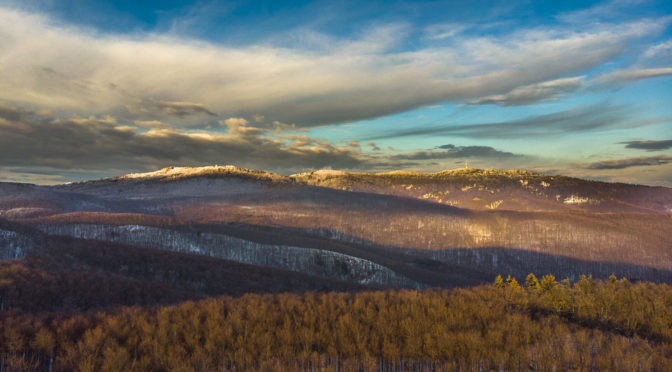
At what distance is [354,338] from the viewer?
17.2 m

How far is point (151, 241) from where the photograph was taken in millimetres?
94125

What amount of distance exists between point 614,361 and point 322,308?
1459 centimetres

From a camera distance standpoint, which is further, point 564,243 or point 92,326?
point 564,243

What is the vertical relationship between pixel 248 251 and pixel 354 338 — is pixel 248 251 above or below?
below

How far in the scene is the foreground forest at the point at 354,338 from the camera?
13719 mm

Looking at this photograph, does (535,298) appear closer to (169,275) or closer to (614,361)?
(614,361)

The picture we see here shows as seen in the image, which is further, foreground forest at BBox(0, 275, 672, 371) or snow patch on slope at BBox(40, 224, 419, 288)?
snow patch on slope at BBox(40, 224, 419, 288)

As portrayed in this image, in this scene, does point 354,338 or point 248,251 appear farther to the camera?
point 248,251

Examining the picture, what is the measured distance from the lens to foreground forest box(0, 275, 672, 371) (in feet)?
45.0

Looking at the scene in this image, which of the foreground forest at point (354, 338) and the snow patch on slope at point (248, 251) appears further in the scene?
the snow patch on slope at point (248, 251)

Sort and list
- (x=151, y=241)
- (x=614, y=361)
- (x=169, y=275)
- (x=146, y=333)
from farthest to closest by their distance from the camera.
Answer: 1. (x=151, y=241)
2. (x=169, y=275)
3. (x=146, y=333)
4. (x=614, y=361)

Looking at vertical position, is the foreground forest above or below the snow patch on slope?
above

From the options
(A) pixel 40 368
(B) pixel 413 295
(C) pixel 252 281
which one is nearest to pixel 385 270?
(C) pixel 252 281

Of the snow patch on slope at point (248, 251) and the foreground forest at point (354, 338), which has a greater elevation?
the foreground forest at point (354, 338)
